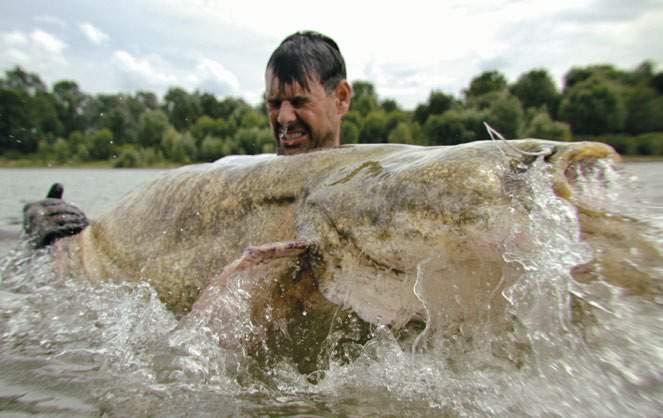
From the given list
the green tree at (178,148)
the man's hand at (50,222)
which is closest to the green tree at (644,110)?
the green tree at (178,148)

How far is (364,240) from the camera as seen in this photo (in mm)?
2119

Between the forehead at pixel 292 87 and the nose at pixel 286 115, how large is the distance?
72 mm

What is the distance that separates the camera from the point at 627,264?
5.75 ft

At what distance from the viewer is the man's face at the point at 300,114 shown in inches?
149

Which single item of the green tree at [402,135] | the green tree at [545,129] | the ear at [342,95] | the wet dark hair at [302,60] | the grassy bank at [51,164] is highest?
the wet dark hair at [302,60]

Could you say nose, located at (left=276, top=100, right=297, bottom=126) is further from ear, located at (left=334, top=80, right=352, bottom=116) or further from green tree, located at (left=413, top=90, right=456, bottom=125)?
green tree, located at (left=413, top=90, right=456, bottom=125)

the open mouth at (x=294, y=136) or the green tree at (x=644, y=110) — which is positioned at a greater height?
the open mouth at (x=294, y=136)

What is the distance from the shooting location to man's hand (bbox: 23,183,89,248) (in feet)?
13.3

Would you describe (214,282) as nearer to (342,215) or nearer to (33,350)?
(342,215)

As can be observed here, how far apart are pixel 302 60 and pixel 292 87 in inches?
7.3

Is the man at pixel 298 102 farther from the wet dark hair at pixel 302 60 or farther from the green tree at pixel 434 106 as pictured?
the green tree at pixel 434 106

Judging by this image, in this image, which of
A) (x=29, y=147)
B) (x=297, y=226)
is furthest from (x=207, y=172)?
(x=29, y=147)

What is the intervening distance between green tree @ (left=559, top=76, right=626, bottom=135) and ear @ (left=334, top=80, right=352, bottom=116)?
4561 centimetres

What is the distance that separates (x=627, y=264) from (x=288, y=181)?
4.78 ft
